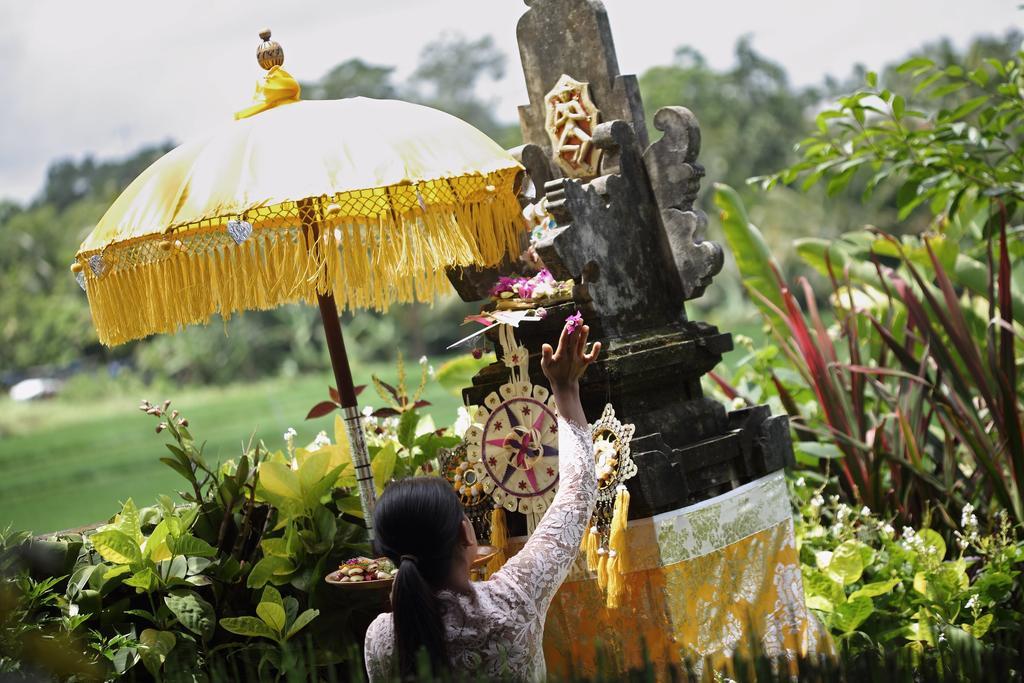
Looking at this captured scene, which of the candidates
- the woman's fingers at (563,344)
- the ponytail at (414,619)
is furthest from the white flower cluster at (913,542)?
the ponytail at (414,619)

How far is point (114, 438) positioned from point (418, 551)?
27.3 m

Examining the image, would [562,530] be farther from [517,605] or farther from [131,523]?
[131,523]

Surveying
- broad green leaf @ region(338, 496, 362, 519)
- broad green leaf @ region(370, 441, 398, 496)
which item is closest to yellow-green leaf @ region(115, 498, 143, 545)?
broad green leaf @ region(338, 496, 362, 519)

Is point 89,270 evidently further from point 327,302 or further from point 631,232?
point 631,232

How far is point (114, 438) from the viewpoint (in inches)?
1085

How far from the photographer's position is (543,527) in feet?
7.55

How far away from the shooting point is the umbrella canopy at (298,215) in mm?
2703

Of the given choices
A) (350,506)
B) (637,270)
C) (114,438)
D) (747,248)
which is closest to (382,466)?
(350,506)

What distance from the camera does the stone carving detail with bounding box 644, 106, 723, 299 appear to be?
313 cm

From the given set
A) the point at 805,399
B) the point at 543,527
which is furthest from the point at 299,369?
the point at 543,527

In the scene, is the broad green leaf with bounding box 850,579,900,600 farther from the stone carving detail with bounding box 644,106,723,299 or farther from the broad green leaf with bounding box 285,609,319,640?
the broad green leaf with bounding box 285,609,319,640

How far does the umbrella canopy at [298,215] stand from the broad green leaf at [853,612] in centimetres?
159

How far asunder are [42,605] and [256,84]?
1.51 metres

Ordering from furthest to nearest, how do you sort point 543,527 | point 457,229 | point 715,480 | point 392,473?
point 392,473 < point 715,480 < point 457,229 < point 543,527
